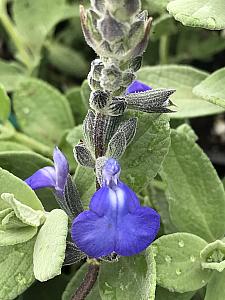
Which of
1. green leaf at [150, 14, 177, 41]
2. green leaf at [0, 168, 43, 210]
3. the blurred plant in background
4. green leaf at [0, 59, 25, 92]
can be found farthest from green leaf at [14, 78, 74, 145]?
green leaf at [0, 168, 43, 210]

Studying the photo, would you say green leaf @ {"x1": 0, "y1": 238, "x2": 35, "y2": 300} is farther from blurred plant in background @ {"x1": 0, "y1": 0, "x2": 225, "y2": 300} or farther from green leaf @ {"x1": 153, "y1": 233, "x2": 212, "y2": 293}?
green leaf @ {"x1": 153, "y1": 233, "x2": 212, "y2": 293}

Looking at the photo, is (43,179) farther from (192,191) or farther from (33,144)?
(33,144)

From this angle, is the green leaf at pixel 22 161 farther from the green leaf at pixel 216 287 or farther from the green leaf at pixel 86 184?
the green leaf at pixel 216 287

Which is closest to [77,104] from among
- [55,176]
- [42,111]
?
[42,111]

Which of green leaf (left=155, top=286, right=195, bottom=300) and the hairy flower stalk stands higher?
the hairy flower stalk

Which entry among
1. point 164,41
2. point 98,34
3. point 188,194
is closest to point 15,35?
point 164,41
